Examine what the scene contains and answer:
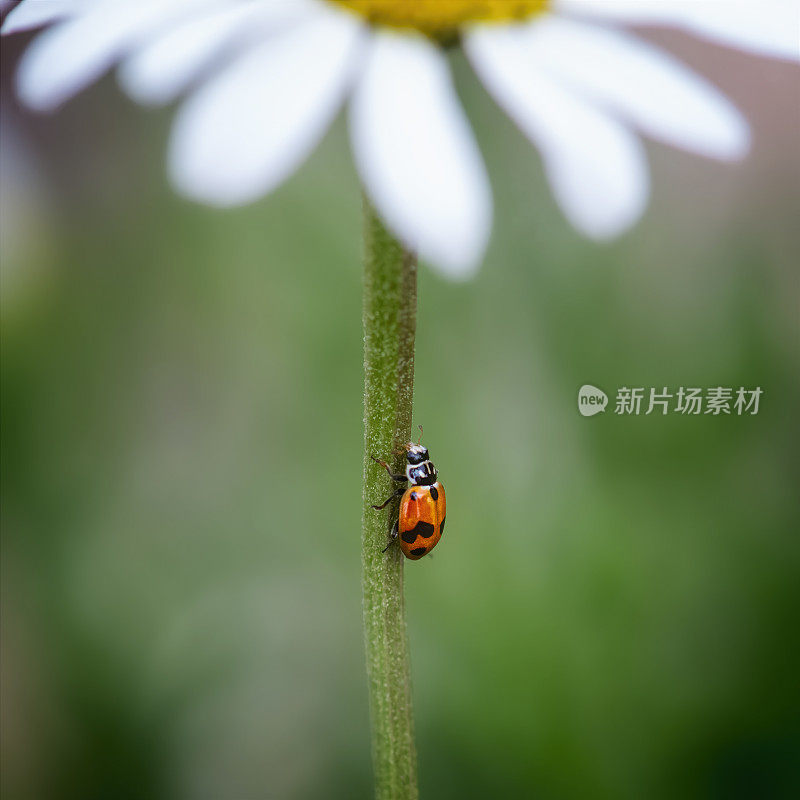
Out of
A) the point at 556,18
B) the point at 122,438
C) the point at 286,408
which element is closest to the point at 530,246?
the point at 286,408

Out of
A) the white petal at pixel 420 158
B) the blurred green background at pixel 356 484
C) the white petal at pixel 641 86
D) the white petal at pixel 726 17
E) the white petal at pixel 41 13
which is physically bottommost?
the blurred green background at pixel 356 484

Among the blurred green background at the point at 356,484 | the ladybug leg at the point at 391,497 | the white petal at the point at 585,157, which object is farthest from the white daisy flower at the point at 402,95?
the blurred green background at the point at 356,484

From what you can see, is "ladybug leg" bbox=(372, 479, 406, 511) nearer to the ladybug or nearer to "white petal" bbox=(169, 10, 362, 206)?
the ladybug

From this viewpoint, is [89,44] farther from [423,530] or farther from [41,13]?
[423,530]

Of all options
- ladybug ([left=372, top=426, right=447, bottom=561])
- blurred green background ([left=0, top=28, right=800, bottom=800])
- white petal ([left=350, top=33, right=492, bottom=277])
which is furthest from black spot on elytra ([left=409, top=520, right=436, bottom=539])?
blurred green background ([left=0, top=28, right=800, bottom=800])

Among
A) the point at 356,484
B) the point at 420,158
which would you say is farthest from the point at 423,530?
the point at 356,484

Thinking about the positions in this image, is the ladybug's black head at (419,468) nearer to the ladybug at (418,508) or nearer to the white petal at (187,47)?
the ladybug at (418,508)

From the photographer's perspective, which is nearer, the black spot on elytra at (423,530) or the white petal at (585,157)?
the white petal at (585,157)
